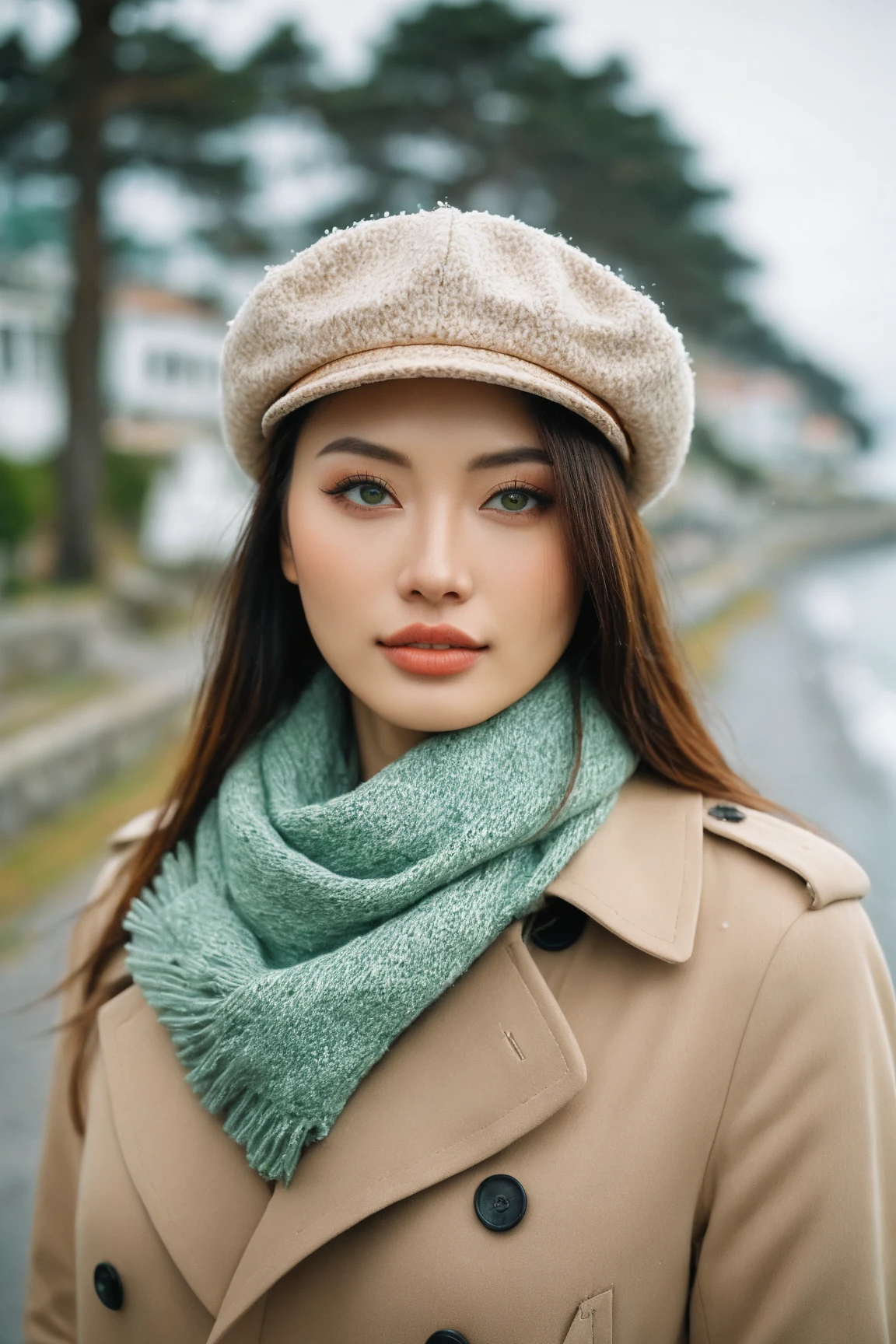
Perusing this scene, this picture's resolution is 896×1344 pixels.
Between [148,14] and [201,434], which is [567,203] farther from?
[201,434]

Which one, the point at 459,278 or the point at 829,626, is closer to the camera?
the point at 459,278

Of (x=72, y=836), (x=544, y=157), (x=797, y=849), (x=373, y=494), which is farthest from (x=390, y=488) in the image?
(x=72, y=836)

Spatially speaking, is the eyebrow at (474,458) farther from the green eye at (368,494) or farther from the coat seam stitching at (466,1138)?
the coat seam stitching at (466,1138)

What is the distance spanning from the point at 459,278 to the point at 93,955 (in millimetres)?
1106

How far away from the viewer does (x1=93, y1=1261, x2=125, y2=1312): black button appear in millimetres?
1205

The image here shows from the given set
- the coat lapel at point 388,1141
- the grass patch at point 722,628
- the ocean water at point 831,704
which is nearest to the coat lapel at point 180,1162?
the coat lapel at point 388,1141

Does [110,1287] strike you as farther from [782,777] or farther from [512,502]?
[782,777]

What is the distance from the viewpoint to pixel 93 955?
147 centimetres

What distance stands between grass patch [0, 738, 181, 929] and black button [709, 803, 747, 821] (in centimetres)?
293

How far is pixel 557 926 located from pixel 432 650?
0.36m

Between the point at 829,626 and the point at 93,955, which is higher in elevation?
the point at 829,626

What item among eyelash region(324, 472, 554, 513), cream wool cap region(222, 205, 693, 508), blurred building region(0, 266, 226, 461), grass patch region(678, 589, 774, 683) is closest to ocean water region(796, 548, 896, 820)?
grass patch region(678, 589, 774, 683)

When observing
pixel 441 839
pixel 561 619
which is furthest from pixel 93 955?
pixel 561 619

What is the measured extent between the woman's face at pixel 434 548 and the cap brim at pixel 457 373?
0.04 meters
